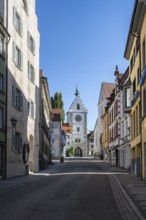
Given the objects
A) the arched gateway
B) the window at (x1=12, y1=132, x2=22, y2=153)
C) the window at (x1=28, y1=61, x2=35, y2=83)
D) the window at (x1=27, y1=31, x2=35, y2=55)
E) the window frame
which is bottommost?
the arched gateway

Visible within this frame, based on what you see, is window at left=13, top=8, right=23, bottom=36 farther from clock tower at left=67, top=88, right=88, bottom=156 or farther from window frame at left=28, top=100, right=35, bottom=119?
clock tower at left=67, top=88, right=88, bottom=156

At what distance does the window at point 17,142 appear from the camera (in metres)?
34.7

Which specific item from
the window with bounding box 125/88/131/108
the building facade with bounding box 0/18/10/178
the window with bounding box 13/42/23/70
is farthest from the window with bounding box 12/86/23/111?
the window with bounding box 125/88/131/108

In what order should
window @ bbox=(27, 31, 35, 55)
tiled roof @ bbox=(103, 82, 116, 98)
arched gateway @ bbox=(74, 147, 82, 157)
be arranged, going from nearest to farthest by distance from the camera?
window @ bbox=(27, 31, 35, 55) < tiled roof @ bbox=(103, 82, 116, 98) < arched gateway @ bbox=(74, 147, 82, 157)

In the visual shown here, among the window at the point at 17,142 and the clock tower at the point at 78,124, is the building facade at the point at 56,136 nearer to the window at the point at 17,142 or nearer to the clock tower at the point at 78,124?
the clock tower at the point at 78,124

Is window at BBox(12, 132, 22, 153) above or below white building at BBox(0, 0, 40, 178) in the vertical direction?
below

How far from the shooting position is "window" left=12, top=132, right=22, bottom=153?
34.7 meters

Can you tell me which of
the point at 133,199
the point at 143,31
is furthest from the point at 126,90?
the point at 133,199

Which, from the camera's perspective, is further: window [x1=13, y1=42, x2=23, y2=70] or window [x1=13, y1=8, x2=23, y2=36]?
window [x1=13, y1=8, x2=23, y2=36]

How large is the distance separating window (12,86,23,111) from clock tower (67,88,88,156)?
371 ft

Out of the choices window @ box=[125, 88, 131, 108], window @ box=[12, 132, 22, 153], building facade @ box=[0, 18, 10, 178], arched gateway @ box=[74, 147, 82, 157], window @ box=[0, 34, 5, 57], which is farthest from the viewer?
arched gateway @ box=[74, 147, 82, 157]

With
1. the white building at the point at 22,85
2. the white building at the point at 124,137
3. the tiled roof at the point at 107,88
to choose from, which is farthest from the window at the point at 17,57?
the tiled roof at the point at 107,88

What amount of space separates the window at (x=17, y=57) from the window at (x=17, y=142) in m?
5.95

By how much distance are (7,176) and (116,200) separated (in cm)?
1710
